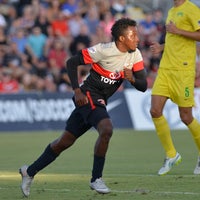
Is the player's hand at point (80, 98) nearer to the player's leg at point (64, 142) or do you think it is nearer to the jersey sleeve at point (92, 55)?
the player's leg at point (64, 142)

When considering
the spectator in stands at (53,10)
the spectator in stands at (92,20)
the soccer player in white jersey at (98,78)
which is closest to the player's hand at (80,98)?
the soccer player in white jersey at (98,78)

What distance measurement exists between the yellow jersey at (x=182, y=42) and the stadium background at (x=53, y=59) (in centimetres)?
982

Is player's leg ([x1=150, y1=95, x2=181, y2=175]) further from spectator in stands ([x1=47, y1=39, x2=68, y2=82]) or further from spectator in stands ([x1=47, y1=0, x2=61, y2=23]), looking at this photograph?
spectator in stands ([x1=47, y1=0, x2=61, y2=23])

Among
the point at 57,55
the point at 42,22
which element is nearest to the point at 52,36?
the point at 42,22

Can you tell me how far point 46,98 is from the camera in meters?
22.0

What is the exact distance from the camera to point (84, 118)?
9.66 metres

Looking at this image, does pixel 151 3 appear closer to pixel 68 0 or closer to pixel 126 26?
pixel 68 0

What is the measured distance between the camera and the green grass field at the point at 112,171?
9.59 m

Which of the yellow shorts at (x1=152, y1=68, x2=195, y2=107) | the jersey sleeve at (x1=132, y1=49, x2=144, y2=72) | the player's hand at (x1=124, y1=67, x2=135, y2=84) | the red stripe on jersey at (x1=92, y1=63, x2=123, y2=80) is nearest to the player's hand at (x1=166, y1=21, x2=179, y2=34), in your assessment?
the yellow shorts at (x1=152, y1=68, x2=195, y2=107)

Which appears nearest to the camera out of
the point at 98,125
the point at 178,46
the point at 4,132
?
the point at 98,125

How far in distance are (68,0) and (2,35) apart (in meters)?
2.82

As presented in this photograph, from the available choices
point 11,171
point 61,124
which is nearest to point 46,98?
point 61,124

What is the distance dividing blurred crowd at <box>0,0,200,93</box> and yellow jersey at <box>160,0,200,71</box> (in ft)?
34.0

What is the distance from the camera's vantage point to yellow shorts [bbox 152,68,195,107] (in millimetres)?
11859
